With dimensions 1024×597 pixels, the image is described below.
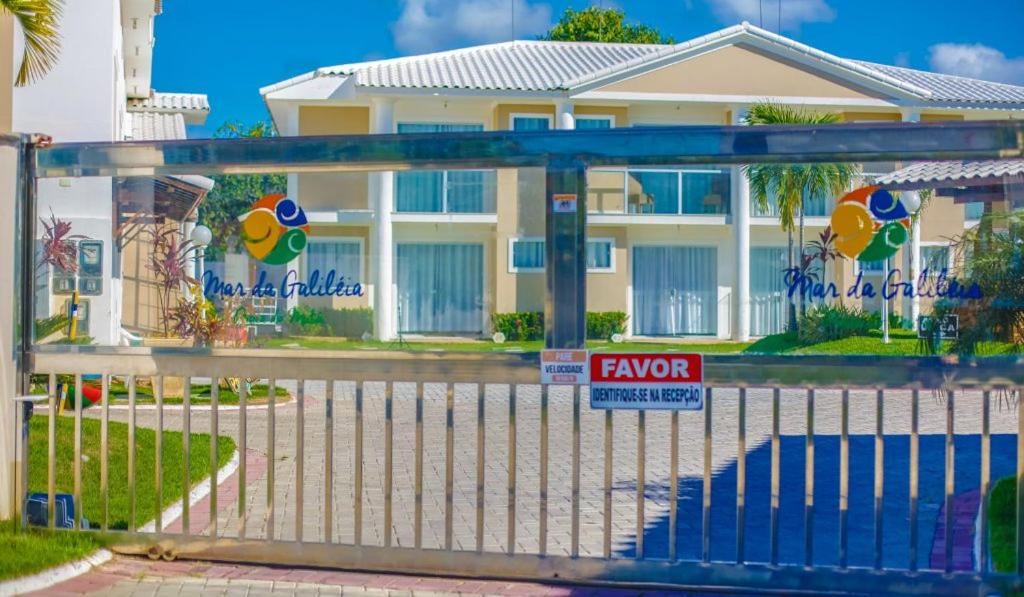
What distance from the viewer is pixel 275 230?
6.39 m

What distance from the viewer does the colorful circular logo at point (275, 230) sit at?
6.39 m

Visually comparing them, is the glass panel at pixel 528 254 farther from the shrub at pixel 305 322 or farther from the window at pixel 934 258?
the window at pixel 934 258

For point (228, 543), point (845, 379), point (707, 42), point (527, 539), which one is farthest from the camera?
point (707, 42)

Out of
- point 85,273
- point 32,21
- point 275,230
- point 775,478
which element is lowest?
point 775,478

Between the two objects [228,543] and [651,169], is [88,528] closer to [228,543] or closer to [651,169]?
[228,543]

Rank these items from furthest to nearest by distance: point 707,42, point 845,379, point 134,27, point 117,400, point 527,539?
point 707,42 < point 134,27 < point 117,400 < point 527,539 < point 845,379

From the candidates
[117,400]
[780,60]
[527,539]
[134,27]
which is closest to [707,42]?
[780,60]

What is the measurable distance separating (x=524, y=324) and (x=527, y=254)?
38 centimetres

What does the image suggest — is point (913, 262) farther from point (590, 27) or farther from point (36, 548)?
point (590, 27)

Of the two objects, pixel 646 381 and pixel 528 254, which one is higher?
pixel 528 254

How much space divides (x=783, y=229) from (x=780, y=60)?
93.2 ft

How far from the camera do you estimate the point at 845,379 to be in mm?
5910

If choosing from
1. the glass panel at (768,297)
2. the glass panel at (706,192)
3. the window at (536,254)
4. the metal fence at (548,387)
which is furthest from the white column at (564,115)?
the glass panel at (768,297)

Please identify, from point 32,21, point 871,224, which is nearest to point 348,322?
point 871,224
